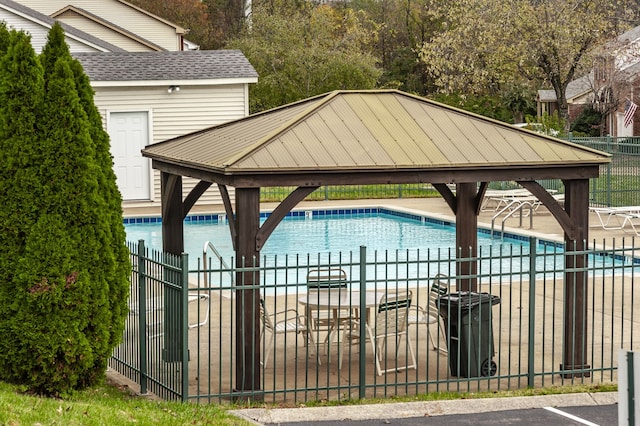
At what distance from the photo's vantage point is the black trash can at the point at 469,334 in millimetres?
10852

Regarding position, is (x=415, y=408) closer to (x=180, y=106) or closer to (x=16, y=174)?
(x=16, y=174)

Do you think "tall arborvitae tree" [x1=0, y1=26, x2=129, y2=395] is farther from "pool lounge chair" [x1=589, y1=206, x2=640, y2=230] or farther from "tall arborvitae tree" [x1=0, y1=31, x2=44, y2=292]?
"pool lounge chair" [x1=589, y1=206, x2=640, y2=230]

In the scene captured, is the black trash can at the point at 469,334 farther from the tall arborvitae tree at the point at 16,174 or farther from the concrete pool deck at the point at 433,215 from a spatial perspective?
the tall arborvitae tree at the point at 16,174

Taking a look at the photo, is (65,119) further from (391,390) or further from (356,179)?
(391,390)

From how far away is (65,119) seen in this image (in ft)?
29.8

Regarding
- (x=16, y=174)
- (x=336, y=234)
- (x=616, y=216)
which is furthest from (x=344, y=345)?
(x=616, y=216)

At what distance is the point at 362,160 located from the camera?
1061 centimetres

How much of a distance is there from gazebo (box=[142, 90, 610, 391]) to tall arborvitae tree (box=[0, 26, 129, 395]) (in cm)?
134

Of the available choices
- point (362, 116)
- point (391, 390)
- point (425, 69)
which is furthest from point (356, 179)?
point (425, 69)

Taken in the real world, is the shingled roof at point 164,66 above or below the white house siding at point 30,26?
below

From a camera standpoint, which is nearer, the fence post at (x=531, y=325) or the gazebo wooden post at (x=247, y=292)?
the gazebo wooden post at (x=247, y=292)

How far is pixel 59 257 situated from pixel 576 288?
17.5 ft

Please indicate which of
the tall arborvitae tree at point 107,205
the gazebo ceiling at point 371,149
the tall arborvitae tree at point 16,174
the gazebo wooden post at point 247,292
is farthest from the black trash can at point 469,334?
the tall arborvitae tree at point 16,174

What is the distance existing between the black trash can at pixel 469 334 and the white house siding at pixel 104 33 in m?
26.5
